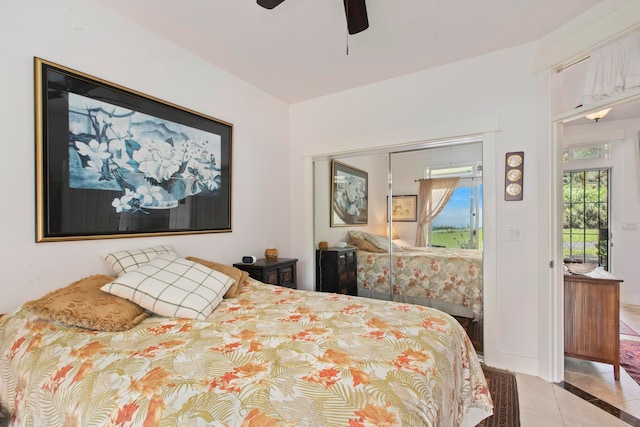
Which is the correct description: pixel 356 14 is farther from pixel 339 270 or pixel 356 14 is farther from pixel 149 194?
pixel 339 270

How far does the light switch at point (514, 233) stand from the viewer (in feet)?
7.99

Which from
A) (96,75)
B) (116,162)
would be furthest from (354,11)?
(116,162)

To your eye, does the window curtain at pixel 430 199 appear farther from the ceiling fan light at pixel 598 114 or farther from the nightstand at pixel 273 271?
the nightstand at pixel 273 271

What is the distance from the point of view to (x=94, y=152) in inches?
72.5

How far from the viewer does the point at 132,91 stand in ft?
6.73

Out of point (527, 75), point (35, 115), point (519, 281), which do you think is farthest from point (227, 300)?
point (527, 75)

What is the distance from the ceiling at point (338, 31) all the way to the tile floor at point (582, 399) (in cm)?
268

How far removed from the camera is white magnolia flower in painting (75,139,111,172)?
5.87ft

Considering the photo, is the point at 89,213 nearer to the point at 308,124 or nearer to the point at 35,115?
the point at 35,115

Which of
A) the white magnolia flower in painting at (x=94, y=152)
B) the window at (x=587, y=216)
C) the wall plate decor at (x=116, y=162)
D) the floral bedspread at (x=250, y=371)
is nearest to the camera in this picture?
the floral bedspread at (x=250, y=371)

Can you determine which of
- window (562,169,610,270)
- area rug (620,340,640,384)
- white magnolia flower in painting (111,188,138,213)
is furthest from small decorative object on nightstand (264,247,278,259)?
window (562,169,610,270)

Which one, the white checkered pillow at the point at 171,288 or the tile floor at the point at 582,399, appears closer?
the white checkered pillow at the point at 171,288

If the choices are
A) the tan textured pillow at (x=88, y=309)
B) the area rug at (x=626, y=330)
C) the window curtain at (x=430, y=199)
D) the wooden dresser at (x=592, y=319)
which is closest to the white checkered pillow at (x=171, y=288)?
the tan textured pillow at (x=88, y=309)

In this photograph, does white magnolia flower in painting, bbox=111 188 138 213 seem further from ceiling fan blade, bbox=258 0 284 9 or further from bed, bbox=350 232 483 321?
bed, bbox=350 232 483 321
